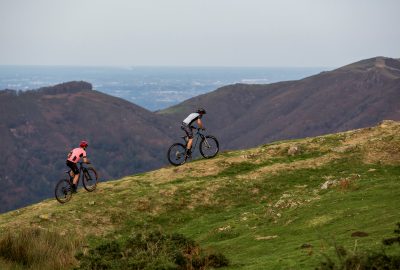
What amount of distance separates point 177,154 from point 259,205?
29.8ft

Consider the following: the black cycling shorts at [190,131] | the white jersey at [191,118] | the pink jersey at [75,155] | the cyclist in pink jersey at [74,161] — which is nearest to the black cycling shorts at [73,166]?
the cyclist in pink jersey at [74,161]

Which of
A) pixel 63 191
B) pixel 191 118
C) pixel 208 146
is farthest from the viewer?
pixel 208 146

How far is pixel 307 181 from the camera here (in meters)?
26.5

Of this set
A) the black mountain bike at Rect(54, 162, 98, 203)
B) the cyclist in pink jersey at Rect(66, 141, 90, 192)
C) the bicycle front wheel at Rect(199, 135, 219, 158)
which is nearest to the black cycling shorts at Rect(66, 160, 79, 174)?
the cyclist in pink jersey at Rect(66, 141, 90, 192)

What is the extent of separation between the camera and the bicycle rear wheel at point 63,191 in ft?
83.2

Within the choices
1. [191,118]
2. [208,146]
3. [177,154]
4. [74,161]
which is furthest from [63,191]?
[208,146]

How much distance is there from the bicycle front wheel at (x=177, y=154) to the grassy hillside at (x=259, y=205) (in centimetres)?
91

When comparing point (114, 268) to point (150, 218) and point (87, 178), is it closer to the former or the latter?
point (150, 218)

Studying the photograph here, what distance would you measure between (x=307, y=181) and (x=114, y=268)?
16445 millimetres

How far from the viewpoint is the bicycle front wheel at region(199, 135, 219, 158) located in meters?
32.3

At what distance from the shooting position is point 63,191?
83.7 feet

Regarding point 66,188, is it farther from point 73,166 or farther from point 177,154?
point 177,154

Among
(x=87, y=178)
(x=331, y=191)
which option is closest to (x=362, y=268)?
(x=331, y=191)

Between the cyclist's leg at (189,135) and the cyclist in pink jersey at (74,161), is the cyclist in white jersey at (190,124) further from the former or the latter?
the cyclist in pink jersey at (74,161)
